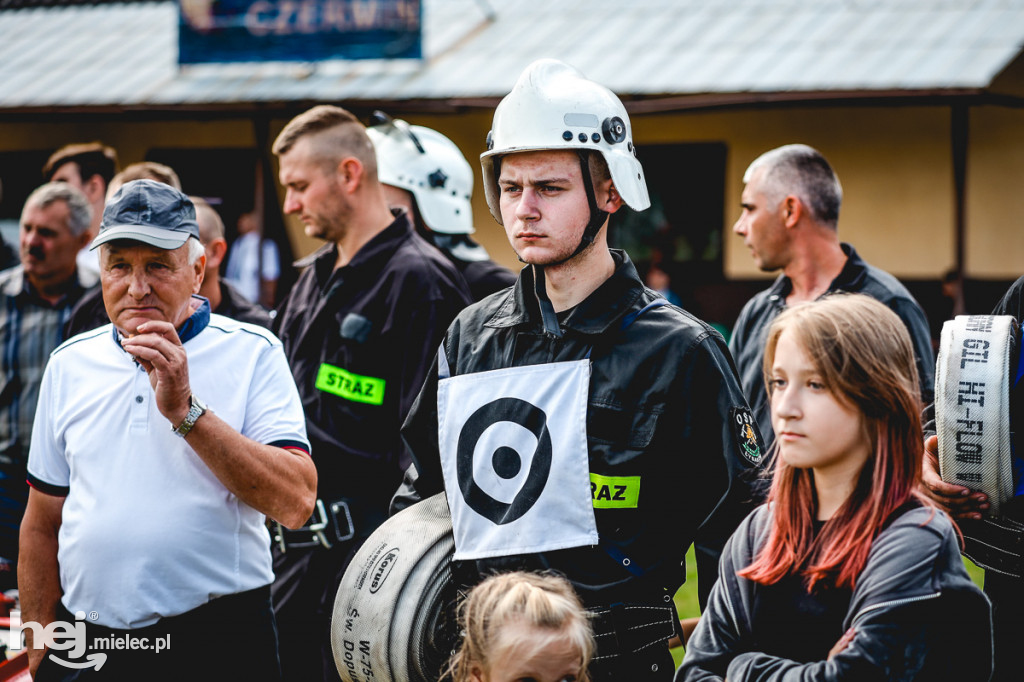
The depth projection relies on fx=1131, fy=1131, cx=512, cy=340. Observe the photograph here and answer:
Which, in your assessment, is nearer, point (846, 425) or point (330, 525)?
point (846, 425)

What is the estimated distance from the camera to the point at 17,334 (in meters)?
5.03

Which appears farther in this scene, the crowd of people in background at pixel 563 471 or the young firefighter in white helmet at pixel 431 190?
the young firefighter in white helmet at pixel 431 190

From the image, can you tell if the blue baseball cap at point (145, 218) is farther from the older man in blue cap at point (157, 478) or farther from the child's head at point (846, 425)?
the child's head at point (846, 425)

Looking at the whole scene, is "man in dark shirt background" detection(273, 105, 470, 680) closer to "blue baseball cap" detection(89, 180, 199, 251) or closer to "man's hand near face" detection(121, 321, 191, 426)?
"blue baseball cap" detection(89, 180, 199, 251)

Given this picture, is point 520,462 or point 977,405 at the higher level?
point 977,405

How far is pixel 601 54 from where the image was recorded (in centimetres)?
1278

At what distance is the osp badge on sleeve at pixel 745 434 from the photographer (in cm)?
271

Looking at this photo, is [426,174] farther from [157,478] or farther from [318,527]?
[157,478]

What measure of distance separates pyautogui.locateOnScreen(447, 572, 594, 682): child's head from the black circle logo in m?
0.22

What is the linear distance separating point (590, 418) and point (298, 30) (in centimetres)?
1198

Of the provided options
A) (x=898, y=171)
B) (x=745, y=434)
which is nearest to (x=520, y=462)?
(x=745, y=434)

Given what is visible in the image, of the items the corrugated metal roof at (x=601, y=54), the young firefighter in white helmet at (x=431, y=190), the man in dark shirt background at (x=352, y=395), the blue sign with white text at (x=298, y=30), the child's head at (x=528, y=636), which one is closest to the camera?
the child's head at (x=528, y=636)

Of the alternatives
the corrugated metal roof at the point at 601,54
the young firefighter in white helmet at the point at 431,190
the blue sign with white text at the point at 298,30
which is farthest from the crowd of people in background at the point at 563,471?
the blue sign with white text at the point at 298,30

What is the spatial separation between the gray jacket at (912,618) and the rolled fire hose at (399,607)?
0.89 meters
